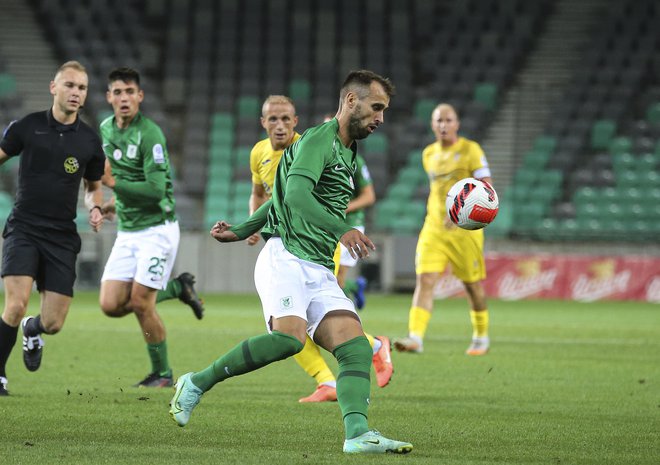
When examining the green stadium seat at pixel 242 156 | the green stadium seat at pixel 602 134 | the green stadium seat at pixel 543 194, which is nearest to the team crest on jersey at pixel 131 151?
the green stadium seat at pixel 242 156

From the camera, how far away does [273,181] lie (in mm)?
8633

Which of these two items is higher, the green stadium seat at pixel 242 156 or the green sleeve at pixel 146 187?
the green stadium seat at pixel 242 156

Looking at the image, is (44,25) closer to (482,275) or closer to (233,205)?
(233,205)

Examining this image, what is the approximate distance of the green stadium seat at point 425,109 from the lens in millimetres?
27703

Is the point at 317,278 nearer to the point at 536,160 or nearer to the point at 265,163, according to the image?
the point at 265,163

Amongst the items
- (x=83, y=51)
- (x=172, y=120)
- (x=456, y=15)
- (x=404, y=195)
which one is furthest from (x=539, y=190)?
Result: (x=83, y=51)

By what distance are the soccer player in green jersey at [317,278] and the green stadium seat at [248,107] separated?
21.6 m

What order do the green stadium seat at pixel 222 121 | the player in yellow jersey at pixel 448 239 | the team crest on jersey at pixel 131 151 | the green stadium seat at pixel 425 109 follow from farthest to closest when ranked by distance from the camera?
the green stadium seat at pixel 425 109, the green stadium seat at pixel 222 121, the player in yellow jersey at pixel 448 239, the team crest on jersey at pixel 131 151

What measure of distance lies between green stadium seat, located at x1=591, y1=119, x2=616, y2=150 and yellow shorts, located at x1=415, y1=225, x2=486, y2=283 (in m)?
16.2

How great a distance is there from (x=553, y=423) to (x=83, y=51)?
22826 mm

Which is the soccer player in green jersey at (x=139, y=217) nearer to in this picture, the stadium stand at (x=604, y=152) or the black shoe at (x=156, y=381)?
the black shoe at (x=156, y=381)

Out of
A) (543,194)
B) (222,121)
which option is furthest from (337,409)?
(222,121)

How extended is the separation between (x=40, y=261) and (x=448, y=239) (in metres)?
5.01

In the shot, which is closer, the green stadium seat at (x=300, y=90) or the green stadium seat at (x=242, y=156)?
the green stadium seat at (x=242, y=156)
